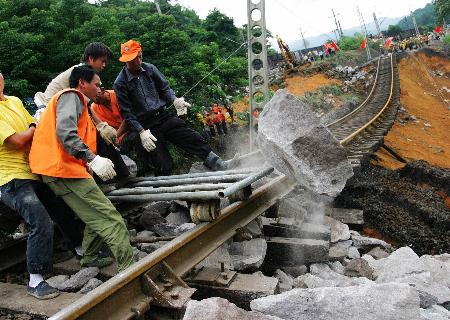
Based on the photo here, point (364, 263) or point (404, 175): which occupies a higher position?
point (364, 263)

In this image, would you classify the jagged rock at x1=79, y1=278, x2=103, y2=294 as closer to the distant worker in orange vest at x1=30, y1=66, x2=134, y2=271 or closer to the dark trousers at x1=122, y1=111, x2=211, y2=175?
the distant worker in orange vest at x1=30, y1=66, x2=134, y2=271

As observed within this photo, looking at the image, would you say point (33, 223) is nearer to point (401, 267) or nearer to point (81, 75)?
point (81, 75)

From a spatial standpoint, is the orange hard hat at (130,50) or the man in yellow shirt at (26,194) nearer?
the man in yellow shirt at (26,194)

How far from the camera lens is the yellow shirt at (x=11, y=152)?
121 inches

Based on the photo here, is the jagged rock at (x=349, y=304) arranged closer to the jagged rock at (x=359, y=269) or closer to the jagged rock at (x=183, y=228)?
the jagged rock at (x=359, y=269)

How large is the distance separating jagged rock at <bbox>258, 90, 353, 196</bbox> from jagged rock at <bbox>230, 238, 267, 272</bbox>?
82 cm

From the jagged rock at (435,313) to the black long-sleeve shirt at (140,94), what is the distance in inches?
128

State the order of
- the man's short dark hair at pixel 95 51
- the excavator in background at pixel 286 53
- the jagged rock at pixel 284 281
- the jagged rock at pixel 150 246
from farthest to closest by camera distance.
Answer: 1. the excavator in background at pixel 286 53
2. the man's short dark hair at pixel 95 51
3. the jagged rock at pixel 150 246
4. the jagged rock at pixel 284 281

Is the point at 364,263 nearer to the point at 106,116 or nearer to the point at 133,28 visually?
the point at 106,116

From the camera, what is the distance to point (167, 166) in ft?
16.7

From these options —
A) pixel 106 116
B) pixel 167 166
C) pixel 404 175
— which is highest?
pixel 106 116

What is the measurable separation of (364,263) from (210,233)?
1.28 meters

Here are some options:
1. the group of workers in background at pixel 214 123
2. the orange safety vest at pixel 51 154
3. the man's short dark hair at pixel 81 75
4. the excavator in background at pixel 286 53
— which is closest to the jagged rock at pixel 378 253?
the orange safety vest at pixel 51 154

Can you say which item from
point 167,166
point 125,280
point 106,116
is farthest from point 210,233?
point 106,116
